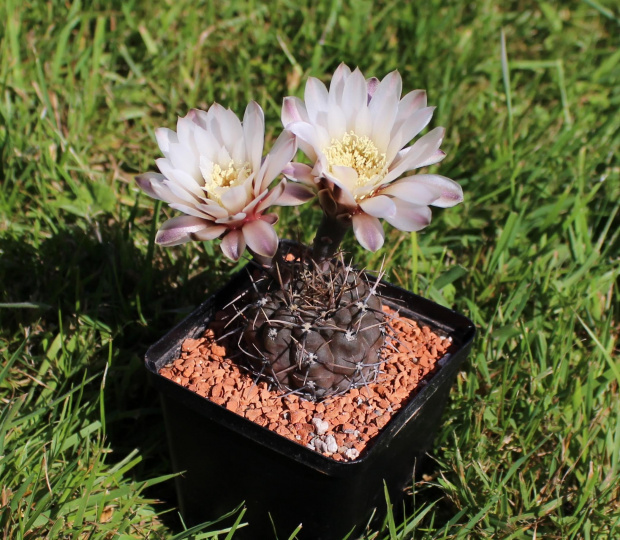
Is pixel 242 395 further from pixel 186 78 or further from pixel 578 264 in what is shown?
pixel 186 78

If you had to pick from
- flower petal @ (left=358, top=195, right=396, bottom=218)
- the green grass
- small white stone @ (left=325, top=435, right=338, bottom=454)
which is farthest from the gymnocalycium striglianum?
the green grass

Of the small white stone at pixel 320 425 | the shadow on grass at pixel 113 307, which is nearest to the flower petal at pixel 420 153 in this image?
the small white stone at pixel 320 425

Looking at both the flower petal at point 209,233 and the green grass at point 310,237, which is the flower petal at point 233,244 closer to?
the flower petal at point 209,233

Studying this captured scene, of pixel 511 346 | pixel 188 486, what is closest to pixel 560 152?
pixel 511 346

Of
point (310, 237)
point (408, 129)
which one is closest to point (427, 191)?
point (408, 129)

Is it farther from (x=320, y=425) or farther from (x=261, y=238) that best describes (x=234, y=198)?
(x=320, y=425)
